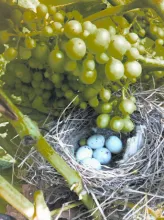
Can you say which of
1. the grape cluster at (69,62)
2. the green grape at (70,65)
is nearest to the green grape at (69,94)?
the grape cluster at (69,62)

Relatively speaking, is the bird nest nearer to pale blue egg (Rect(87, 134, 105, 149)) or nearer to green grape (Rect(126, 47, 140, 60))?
pale blue egg (Rect(87, 134, 105, 149))

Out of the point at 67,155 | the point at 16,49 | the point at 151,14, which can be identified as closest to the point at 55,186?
the point at 67,155

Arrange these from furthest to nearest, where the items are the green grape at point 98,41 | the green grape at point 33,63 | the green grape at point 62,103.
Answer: the green grape at point 62,103, the green grape at point 33,63, the green grape at point 98,41

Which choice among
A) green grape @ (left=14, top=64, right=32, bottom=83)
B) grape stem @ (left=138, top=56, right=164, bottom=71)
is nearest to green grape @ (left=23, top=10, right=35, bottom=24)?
green grape @ (left=14, top=64, right=32, bottom=83)

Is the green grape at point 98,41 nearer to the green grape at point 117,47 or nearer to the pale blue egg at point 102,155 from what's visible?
the green grape at point 117,47

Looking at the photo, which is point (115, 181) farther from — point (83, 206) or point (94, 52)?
point (94, 52)

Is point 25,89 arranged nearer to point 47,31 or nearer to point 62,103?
point 62,103

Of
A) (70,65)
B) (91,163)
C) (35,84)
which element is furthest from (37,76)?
(91,163)
